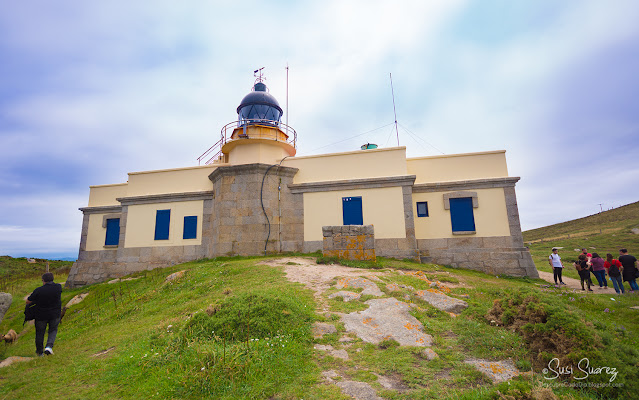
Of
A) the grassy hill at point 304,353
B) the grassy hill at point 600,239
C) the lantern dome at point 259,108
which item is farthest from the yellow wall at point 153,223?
the grassy hill at point 600,239

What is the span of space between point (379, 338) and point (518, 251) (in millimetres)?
12306

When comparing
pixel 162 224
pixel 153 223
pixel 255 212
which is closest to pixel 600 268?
pixel 255 212

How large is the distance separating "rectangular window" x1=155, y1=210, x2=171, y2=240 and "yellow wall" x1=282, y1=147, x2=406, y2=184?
7097 mm

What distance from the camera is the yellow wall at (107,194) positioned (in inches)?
782

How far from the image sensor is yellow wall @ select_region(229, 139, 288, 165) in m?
17.4

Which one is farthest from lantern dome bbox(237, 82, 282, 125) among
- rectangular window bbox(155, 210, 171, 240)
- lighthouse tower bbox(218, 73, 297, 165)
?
rectangular window bbox(155, 210, 171, 240)

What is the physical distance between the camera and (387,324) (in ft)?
19.0

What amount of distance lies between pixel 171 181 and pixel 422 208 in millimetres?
13867

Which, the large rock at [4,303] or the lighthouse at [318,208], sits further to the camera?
the lighthouse at [318,208]

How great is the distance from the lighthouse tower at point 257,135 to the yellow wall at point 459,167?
7.35 m

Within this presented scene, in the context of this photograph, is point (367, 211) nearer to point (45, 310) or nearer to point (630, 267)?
point (630, 267)

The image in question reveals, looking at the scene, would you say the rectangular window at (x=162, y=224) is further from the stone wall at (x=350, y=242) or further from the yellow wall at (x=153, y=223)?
the stone wall at (x=350, y=242)

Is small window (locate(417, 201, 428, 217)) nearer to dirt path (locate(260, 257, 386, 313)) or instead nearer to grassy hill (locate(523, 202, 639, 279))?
dirt path (locate(260, 257, 386, 313))

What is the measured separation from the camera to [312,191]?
16266 mm
